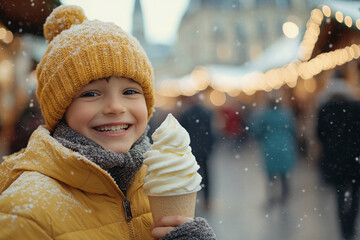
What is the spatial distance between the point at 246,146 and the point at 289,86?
2.71m

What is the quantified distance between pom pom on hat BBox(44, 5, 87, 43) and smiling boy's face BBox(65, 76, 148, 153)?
47cm

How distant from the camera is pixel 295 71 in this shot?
995 cm

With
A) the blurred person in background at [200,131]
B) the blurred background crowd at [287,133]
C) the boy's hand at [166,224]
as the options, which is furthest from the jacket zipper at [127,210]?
the blurred person in background at [200,131]

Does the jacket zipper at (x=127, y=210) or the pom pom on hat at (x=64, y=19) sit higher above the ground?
the pom pom on hat at (x=64, y=19)

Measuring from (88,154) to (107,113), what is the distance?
0.19m

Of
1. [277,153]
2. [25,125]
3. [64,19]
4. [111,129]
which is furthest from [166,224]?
[25,125]

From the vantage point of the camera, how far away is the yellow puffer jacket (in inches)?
45.9

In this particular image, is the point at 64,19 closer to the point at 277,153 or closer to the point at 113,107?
the point at 113,107

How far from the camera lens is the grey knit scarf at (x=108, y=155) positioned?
136cm

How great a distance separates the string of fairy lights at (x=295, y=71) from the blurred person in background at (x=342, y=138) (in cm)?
125

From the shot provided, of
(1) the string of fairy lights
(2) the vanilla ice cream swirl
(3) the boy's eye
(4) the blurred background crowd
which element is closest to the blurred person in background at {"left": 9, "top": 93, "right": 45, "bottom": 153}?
(4) the blurred background crowd

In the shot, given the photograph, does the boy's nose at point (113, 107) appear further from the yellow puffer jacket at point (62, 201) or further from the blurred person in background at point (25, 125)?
the blurred person in background at point (25, 125)

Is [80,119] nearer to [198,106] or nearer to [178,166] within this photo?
[178,166]

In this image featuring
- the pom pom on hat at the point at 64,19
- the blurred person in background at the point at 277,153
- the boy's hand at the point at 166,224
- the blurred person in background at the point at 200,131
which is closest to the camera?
the boy's hand at the point at 166,224
